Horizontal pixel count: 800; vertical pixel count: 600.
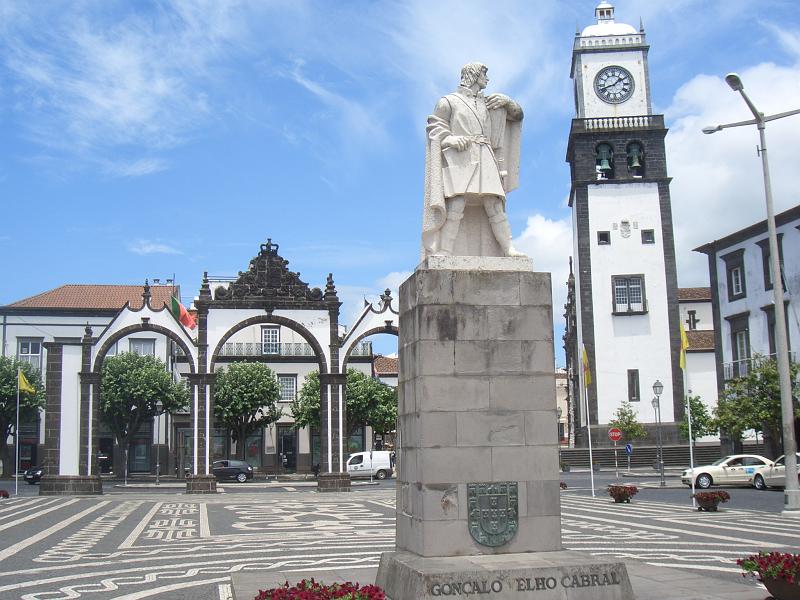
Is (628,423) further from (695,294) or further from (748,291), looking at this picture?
(695,294)

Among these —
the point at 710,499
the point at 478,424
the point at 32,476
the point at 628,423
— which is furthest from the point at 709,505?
the point at 32,476

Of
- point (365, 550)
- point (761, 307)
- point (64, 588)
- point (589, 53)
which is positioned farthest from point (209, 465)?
point (589, 53)

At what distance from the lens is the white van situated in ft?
156

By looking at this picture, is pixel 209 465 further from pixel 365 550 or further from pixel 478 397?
pixel 478 397

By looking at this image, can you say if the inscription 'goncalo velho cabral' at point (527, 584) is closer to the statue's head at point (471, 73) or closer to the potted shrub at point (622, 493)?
the statue's head at point (471, 73)

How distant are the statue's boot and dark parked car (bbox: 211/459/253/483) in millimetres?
39479

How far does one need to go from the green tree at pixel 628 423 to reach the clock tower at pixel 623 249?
312 millimetres

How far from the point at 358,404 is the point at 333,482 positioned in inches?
821

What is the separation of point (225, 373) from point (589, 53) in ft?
93.3

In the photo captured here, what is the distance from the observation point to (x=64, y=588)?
34.1ft

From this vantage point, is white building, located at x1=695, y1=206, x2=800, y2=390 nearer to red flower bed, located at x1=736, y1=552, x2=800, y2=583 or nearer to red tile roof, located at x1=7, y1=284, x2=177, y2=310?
red flower bed, located at x1=736, y1=552, x2=800, y2=583

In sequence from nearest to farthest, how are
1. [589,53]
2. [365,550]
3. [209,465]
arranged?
[365,550]
[209,465]
[589,53]

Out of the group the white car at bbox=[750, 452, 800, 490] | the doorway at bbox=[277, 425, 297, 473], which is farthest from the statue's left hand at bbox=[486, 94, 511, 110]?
the doorway at bbox=[277, 425, 297, 473]

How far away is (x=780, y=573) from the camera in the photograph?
7215 millimetres
